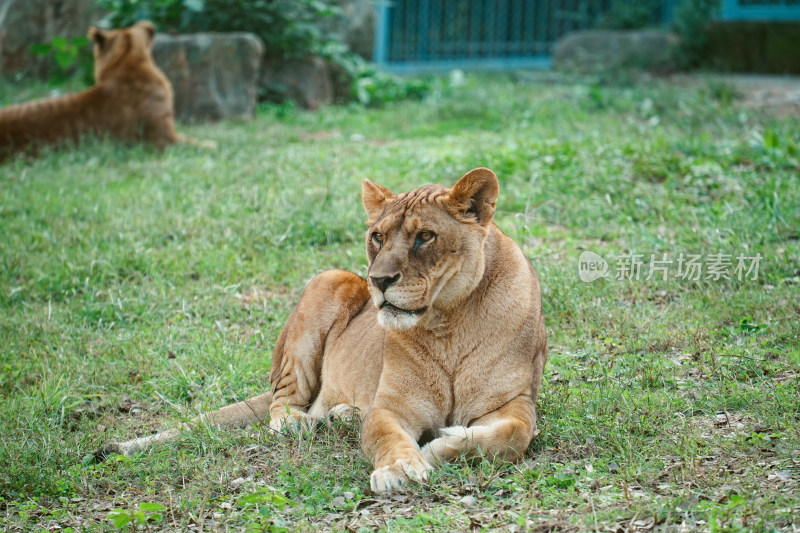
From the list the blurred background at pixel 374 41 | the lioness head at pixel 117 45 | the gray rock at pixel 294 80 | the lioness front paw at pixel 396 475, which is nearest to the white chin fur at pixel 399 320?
the lioness front paw at pixel 396 475

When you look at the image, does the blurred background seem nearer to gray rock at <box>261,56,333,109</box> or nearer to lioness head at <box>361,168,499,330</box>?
gray rock at <box>261,56,333,109</box>

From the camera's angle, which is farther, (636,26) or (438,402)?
(636,26)

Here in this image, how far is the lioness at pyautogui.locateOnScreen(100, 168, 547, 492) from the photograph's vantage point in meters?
3.79

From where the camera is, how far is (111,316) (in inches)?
246

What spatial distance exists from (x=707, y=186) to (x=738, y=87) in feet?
20.3

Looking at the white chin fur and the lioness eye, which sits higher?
the lioness eye

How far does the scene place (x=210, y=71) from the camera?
12.1m

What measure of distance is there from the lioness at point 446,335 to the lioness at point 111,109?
21.6ft

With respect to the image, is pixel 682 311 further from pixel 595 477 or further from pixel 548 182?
pixel 548 182

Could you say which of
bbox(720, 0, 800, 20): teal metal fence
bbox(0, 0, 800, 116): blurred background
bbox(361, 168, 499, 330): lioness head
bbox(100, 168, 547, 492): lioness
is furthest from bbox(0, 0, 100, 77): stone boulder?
bbox(361, 168, 499, 330): lioness head

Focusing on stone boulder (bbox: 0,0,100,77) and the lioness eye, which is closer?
the lioness eye

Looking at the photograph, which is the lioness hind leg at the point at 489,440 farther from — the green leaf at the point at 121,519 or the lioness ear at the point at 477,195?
the green leaf at the point at 121,519

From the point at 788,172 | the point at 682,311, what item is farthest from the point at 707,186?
the point at 682,311

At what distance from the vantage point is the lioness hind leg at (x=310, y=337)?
4.80 metres
